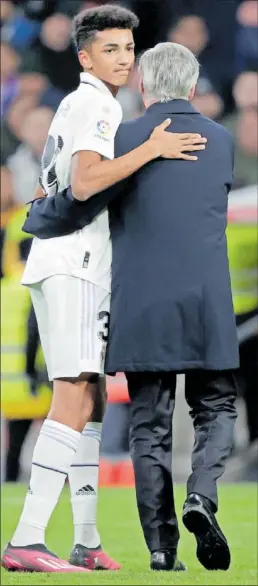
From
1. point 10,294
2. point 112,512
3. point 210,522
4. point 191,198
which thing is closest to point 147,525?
point 210,522

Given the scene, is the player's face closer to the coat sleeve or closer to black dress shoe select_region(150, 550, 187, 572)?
the coat sleeve

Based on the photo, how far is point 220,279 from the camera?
2881 mm

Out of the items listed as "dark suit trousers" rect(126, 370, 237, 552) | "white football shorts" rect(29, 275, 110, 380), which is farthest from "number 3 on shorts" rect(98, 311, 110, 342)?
"dark suit trousers" rect(126, 370, 237, 552)

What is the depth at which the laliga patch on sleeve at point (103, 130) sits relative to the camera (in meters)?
2.87

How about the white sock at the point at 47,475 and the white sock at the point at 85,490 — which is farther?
the white sock at the point at 85,490

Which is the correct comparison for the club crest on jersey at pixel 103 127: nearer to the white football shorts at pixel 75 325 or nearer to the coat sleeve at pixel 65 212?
the coat sleeve at pixel 65 212

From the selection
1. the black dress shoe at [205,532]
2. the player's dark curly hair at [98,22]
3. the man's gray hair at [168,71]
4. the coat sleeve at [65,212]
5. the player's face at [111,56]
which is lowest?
the black dress shoe at [205,532]

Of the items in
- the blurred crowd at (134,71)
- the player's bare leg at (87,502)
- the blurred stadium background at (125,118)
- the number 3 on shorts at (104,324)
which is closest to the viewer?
the number 3 on shorts at (104,324)

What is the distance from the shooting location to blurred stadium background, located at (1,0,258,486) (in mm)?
6059

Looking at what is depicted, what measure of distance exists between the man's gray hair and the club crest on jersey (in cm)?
13

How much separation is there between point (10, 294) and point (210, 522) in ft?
12.5

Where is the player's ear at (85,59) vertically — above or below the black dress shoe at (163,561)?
above

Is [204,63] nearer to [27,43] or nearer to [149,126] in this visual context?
[27,43]

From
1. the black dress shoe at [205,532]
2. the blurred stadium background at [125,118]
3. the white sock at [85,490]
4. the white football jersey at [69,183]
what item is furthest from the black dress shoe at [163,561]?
the blurred stadium background at [125,118]
